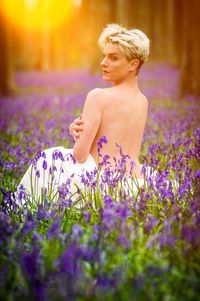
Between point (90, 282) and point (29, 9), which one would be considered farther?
point (29, 9)

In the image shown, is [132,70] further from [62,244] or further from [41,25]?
[41,25]

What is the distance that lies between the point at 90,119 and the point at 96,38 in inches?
821

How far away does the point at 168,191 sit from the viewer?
12.8 feet

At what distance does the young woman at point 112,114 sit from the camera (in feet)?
14.3

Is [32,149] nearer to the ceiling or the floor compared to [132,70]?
nearer to the floor

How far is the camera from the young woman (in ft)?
14.3

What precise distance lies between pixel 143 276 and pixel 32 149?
13.0 feet

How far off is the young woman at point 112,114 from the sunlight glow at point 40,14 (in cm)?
3751

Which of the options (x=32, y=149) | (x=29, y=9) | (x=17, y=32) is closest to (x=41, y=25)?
(x=17, y=32)

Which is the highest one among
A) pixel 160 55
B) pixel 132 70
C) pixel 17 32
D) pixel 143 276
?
pixel 17 32

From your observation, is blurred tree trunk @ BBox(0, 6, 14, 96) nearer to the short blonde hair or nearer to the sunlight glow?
the short blonde hair

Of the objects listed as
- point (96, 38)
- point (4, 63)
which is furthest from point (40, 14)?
point (4, 63)

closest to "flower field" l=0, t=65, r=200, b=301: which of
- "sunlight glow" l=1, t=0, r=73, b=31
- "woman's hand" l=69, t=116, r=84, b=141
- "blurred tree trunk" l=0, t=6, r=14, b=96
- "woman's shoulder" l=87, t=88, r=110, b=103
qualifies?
"woman's hand" l=69, t=116, r=84, b=141

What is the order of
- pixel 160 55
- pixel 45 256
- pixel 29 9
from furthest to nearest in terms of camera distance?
1. pixel 29 9
2. pixel 160 55
3. pixel 45 256
